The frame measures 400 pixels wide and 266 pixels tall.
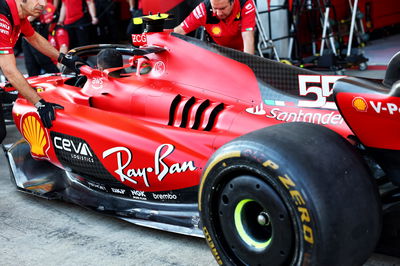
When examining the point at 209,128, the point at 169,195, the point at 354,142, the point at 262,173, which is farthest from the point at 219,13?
the point at 262,173

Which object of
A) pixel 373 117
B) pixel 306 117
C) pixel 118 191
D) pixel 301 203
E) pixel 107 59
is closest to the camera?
pixel 301 203

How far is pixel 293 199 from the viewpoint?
2070 millimetres

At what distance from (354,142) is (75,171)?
1.91 m

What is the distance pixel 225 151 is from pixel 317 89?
86cm

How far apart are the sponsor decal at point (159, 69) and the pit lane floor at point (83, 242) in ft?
3.29

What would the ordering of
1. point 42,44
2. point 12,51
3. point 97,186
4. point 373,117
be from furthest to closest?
point 42,44 < point 12,51 < point 97,186 < point 373,117

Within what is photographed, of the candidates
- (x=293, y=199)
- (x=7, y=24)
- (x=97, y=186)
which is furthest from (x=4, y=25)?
(x=293, y=199)

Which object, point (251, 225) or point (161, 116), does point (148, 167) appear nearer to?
point (161, 116)

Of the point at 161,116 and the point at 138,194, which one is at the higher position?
the point at 161,116

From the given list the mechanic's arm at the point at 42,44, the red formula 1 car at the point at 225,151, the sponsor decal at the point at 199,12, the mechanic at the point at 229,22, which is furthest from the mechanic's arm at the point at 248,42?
the mechanic's arm at the point at 42,44

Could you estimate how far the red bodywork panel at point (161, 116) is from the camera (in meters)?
2.94

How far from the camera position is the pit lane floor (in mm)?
2904

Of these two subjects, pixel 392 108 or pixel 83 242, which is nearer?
pixel 392 108

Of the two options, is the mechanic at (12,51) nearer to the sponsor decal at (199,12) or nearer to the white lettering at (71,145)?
the white lettering at (71,145)
